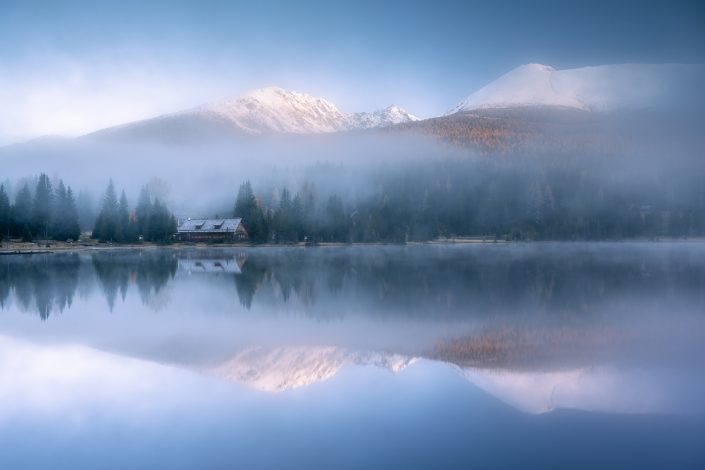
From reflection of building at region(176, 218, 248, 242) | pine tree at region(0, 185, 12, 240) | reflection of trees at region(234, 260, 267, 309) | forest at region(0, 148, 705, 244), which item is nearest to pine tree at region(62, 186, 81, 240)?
forest at region(0, 148, 705, 244)

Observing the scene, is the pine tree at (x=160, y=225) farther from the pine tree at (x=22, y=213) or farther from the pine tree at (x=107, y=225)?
the pine tree at (x=22, y=213)

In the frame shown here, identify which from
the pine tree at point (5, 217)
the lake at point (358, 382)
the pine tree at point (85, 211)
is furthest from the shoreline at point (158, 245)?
the lake at point (358, 382)

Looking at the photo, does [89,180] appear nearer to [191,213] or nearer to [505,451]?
[191,213]

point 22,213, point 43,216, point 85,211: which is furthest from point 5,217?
point 85,211

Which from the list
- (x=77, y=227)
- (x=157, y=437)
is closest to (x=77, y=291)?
(x=157, y=437)

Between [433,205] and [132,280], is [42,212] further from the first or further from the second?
[433,205]

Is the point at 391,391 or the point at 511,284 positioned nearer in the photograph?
the point at 391,391

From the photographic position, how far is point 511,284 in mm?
22812

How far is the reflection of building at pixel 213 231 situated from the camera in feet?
247

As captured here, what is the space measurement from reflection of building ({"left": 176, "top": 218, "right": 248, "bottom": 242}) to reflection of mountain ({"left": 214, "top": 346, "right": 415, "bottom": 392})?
65.0 meters

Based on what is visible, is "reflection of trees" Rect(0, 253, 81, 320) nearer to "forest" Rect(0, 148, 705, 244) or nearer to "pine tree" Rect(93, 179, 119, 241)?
"pine tree" Rect(93, 179, 119, 241)

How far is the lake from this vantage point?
6758 mm

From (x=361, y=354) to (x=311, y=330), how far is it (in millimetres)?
2886

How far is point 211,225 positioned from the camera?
7700cm
